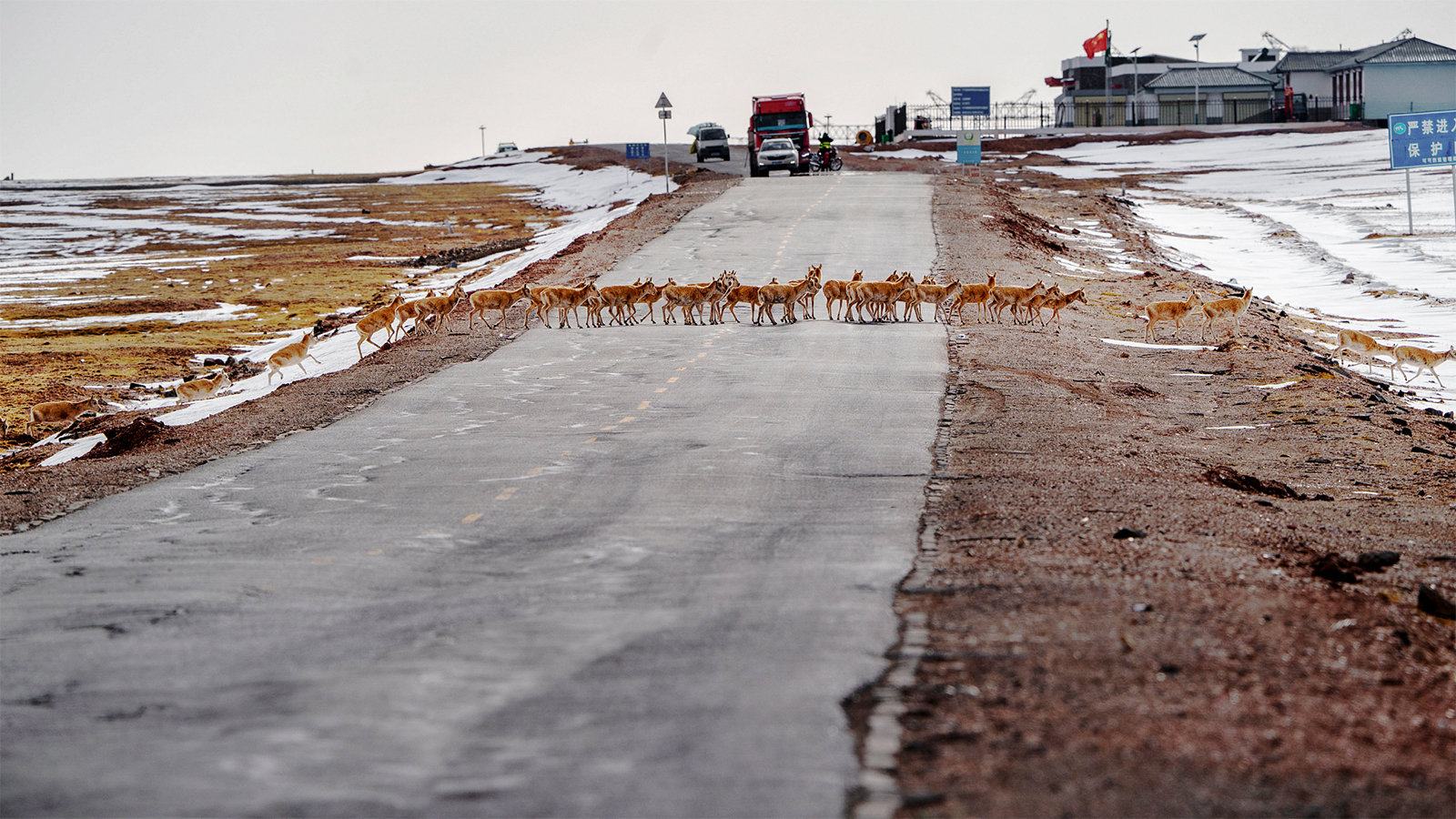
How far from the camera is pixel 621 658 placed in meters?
6.70

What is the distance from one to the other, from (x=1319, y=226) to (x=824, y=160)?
24.4 meters

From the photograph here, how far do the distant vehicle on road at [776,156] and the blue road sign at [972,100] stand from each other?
60967 millimetres

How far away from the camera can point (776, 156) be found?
59312 mm

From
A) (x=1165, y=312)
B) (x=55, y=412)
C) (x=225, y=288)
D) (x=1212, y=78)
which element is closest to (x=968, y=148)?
(x=225, y=288)

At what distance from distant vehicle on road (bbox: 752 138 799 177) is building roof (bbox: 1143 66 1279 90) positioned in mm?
61737

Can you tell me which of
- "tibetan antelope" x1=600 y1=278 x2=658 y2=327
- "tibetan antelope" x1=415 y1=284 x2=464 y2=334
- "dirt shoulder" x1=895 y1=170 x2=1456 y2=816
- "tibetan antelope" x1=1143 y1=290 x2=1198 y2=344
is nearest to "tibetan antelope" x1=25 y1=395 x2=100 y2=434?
"tibetan antelope" x1=415 y1=284 x2=464 y2=334

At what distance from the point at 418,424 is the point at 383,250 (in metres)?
43.1

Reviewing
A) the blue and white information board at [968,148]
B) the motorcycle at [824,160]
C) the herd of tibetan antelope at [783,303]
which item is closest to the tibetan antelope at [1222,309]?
the herd of tibetan antelope at [783,303]

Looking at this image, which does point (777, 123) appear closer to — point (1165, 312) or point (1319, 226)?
point (1319, 226)

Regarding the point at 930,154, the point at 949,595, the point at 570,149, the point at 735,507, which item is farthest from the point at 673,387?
the point at 570,149

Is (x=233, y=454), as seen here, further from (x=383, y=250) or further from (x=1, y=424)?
(x=383, y=250)

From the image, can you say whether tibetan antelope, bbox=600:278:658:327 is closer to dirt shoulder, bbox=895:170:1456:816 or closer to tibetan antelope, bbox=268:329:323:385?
tibetan antelope, bbox=268:329:323:385

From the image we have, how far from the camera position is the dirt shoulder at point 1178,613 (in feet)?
17.4

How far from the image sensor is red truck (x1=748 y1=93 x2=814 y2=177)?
2375 inches
